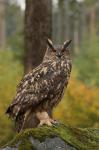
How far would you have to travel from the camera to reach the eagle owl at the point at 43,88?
351 inches

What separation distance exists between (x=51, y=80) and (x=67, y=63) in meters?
0.32

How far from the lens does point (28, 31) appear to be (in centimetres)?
1465

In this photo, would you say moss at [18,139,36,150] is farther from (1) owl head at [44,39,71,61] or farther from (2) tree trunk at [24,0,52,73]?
(2) tree trunk at [24,0,52,73]

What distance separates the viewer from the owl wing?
8891mm

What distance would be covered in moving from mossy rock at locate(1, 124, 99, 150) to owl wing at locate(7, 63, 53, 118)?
0.47 meters

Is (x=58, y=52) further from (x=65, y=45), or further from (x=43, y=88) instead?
(x=43, y=88)

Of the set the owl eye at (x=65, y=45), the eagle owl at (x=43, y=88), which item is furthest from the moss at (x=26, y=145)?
the owl eye at (x=65, y=45)

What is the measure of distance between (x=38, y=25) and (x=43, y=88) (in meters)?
5.69

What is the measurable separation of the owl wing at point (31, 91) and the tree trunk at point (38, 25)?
5561mm

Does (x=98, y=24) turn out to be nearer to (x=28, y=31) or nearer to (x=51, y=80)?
(x=28, y=31)

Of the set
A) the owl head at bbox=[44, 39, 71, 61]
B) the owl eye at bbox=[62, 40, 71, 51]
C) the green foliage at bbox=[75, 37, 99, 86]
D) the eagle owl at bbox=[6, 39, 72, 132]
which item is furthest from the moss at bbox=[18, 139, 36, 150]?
the green foliage at bbox=[75, 37, 99, 86]

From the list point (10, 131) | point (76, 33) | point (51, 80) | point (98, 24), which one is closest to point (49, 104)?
point (51, 80)

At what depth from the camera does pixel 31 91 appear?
8.91m

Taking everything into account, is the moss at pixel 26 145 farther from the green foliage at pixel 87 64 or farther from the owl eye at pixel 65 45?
the green foliage at pixel 87 64
